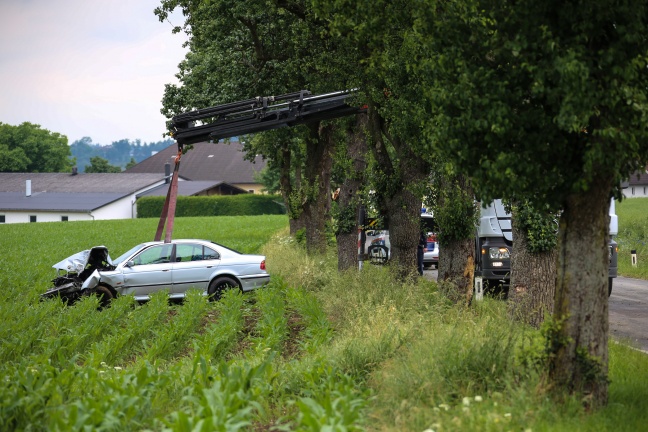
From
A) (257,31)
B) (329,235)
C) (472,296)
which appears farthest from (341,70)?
(329,235)

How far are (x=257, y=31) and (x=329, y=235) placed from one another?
10.5 m

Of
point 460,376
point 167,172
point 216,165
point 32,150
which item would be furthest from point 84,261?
point 32,150

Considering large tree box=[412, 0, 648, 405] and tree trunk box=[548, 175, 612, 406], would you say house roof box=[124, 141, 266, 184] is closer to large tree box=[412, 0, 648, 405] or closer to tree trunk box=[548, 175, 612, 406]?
large tree box=[412, 0, 648, 405]

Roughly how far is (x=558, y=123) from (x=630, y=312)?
1162cm

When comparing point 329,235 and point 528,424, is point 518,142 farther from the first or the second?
point 329,235

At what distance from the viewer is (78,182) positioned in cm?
11912

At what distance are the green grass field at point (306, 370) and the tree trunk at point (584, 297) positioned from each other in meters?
0.27

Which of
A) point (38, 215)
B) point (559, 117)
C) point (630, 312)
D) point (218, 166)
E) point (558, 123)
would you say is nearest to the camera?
point (559, 117)

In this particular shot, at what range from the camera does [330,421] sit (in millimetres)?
7531

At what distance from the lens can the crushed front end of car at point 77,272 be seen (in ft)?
71.4

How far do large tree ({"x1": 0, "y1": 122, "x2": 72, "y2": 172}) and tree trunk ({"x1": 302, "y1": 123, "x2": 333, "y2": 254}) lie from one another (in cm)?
10456

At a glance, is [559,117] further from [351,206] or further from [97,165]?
[97,165]

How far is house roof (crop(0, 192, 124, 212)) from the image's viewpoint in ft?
352

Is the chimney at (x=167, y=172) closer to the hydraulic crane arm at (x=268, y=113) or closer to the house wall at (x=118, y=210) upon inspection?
the house wall at (x=118, y=210)
